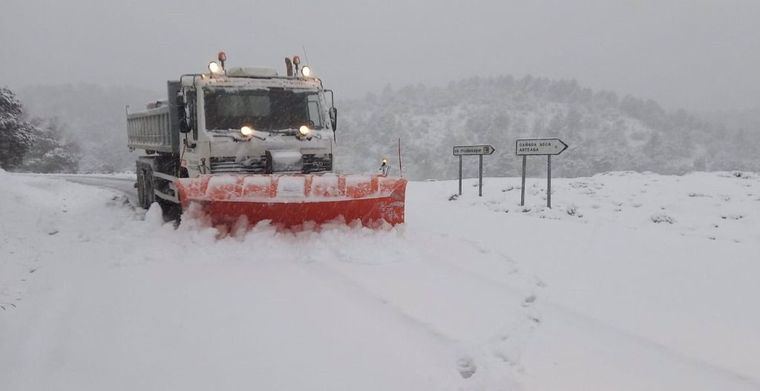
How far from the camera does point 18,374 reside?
3.04 meters

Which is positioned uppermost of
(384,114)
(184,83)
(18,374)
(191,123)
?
(384,114)

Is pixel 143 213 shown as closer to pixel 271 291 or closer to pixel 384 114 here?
pixel 271 291

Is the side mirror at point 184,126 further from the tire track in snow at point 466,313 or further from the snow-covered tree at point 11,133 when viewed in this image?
the snow-covered tree at point 11,133

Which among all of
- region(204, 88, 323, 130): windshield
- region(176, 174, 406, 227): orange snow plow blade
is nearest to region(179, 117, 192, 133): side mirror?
region(204, 88, 323, 130): windshield

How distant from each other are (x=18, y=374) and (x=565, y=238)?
21.6ft

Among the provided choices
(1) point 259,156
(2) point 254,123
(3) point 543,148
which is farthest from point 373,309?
(3) point 543,148

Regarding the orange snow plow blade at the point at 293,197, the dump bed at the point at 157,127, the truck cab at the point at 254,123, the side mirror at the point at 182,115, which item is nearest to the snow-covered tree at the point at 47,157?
the dump bed at the point at 157,127

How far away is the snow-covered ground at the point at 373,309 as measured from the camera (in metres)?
3.05

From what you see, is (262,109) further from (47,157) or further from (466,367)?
(47,157)

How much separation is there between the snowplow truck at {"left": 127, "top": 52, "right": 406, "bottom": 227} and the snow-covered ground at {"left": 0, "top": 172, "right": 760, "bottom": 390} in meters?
0.34

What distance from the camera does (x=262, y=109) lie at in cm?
787

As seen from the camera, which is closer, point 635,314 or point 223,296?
point 635,314

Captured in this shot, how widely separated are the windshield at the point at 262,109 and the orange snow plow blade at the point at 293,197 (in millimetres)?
1598

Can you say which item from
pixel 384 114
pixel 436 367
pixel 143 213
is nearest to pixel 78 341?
pixel 436 367
